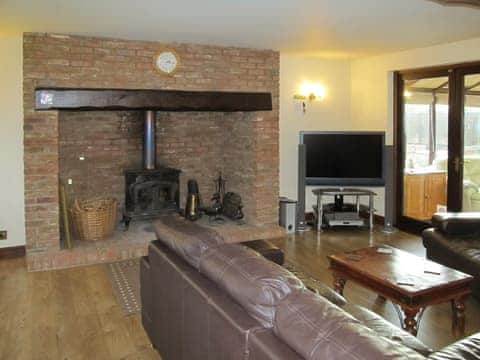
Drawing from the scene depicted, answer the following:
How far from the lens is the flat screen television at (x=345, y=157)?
596 centimetres

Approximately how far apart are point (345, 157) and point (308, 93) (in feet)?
3.52

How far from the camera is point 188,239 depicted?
2377mm

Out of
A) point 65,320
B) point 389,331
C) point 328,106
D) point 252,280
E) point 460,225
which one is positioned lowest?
point 65,320

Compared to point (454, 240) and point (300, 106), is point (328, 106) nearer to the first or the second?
point (300, 106)

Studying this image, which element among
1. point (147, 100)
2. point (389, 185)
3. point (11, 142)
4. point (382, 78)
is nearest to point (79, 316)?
point (11, 142)

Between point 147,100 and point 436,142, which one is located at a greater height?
point 147,100

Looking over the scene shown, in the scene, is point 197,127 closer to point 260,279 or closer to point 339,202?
point 339,202

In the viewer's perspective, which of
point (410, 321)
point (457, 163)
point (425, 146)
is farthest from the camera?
point (425, 146)

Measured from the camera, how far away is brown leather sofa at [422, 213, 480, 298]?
361 cm

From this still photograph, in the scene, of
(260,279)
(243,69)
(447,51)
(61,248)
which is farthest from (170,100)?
(260,279)

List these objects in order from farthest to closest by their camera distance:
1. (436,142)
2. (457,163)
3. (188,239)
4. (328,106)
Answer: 1. (328,106)
2. (436,142)
3. (457,163)
4. (188,239)

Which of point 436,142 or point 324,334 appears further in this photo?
point 436,142

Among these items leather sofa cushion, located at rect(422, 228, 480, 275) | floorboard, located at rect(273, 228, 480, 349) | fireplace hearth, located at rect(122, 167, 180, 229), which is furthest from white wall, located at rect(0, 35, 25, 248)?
leather sofa cushion, located at rect(422, 228, 480, 275)

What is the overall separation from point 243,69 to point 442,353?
14.9ft
